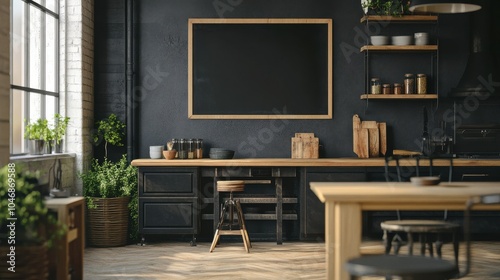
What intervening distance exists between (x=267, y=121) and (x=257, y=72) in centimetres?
57

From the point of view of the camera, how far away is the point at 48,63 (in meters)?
7.14

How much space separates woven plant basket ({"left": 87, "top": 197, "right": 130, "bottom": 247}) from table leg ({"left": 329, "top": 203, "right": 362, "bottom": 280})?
373 centimetres

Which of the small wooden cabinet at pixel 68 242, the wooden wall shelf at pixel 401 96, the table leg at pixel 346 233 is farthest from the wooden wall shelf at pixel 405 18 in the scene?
the small wooden cabinet at pixel 68 242

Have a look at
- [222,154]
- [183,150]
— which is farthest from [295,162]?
[183,150]

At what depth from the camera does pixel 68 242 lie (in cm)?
439

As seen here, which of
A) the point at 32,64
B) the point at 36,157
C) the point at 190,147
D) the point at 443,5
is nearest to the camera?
the point at 443,5

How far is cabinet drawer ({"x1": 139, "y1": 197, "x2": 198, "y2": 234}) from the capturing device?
23.7 ft

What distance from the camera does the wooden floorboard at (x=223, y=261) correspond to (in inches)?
221

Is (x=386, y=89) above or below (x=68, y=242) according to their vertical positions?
above

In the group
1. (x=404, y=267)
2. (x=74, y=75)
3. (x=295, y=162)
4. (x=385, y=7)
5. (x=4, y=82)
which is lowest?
(x=404, y=267)

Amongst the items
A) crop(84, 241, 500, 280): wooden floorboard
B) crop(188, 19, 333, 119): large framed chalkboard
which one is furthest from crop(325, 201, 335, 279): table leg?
crop(188, 19, 333, 119): large framed chalkboard

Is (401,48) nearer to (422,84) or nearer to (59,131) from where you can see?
(422,84)

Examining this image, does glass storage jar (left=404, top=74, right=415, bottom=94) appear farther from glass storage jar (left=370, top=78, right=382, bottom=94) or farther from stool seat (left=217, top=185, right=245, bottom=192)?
stool seat (left=217, top=185, right=245, bottom=192)

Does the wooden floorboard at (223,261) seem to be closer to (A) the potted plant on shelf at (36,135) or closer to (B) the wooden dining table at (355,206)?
(A) the potted plant on shelf at (36,135)
